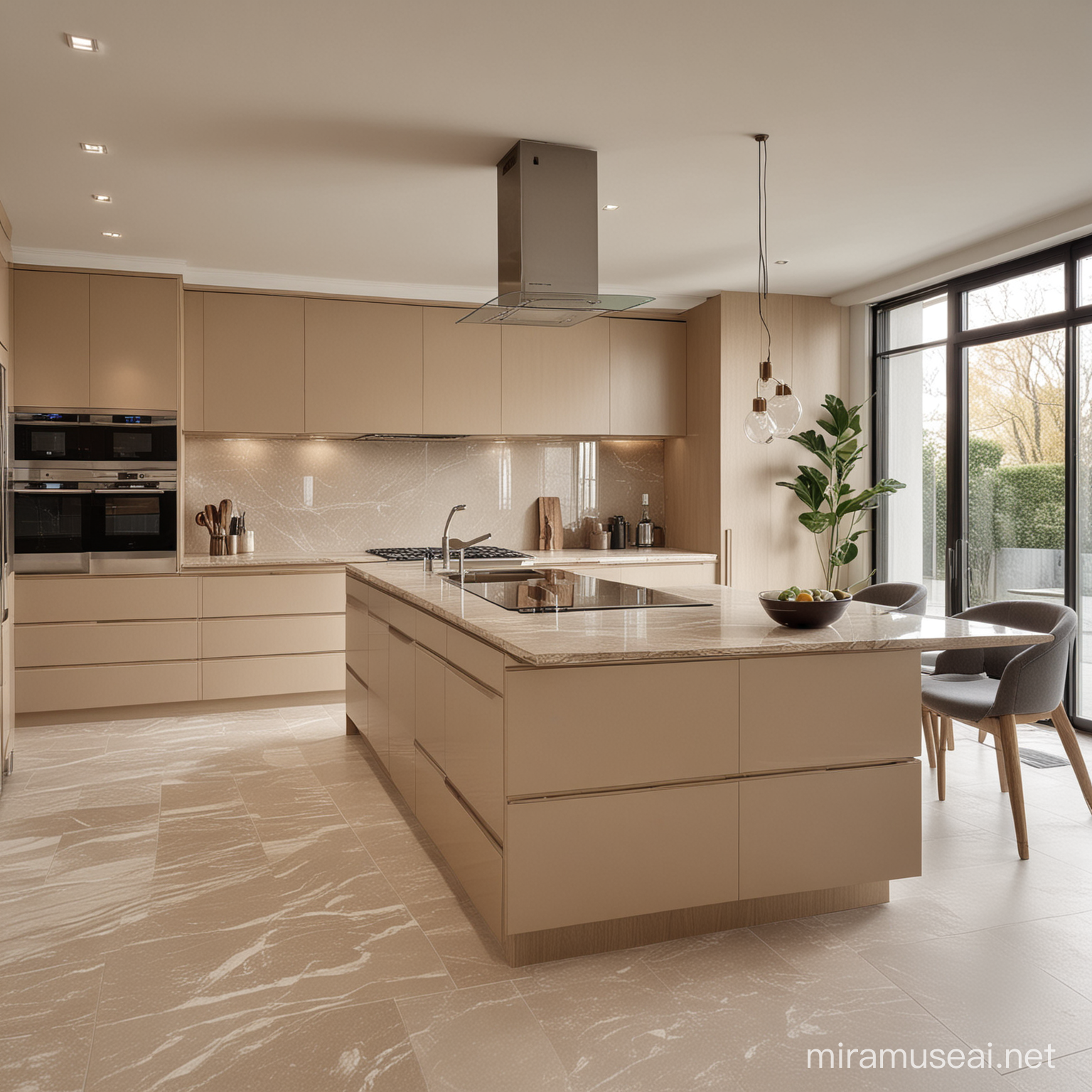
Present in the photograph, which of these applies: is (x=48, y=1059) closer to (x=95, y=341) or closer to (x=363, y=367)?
(x=95, y=341)

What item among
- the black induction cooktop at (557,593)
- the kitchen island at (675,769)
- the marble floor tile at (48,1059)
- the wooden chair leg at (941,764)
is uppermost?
the black induction cooktop at (557,593)

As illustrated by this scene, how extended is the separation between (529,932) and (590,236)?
97.8 inches

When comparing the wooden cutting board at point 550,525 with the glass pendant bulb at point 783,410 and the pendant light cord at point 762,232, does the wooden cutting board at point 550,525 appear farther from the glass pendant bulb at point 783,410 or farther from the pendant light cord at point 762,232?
the glass pendant bulb at point 783,410

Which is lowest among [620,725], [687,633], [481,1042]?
[481,1042]

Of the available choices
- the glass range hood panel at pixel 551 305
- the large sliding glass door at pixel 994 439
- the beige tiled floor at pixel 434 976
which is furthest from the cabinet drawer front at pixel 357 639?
the large sliding glass door at pixel 994 439

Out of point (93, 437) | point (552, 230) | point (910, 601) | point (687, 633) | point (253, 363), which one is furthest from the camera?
point (253, 363)

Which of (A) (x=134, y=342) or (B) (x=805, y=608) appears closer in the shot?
(B) (x=805, y=608)

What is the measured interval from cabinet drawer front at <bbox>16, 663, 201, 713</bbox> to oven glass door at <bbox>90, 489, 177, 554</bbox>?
658 mm

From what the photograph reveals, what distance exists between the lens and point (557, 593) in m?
3.33

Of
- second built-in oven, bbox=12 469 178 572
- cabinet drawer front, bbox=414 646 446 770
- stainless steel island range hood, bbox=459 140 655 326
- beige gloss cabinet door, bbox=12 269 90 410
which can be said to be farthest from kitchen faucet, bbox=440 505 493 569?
beige gloss cabinet door, bbox=12 269 90 410

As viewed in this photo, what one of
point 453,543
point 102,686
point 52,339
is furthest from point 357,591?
point 52,339

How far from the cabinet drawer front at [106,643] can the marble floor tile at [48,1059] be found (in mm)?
3250

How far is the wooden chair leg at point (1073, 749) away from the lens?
3389mm

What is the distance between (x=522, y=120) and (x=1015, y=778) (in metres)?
2.83
